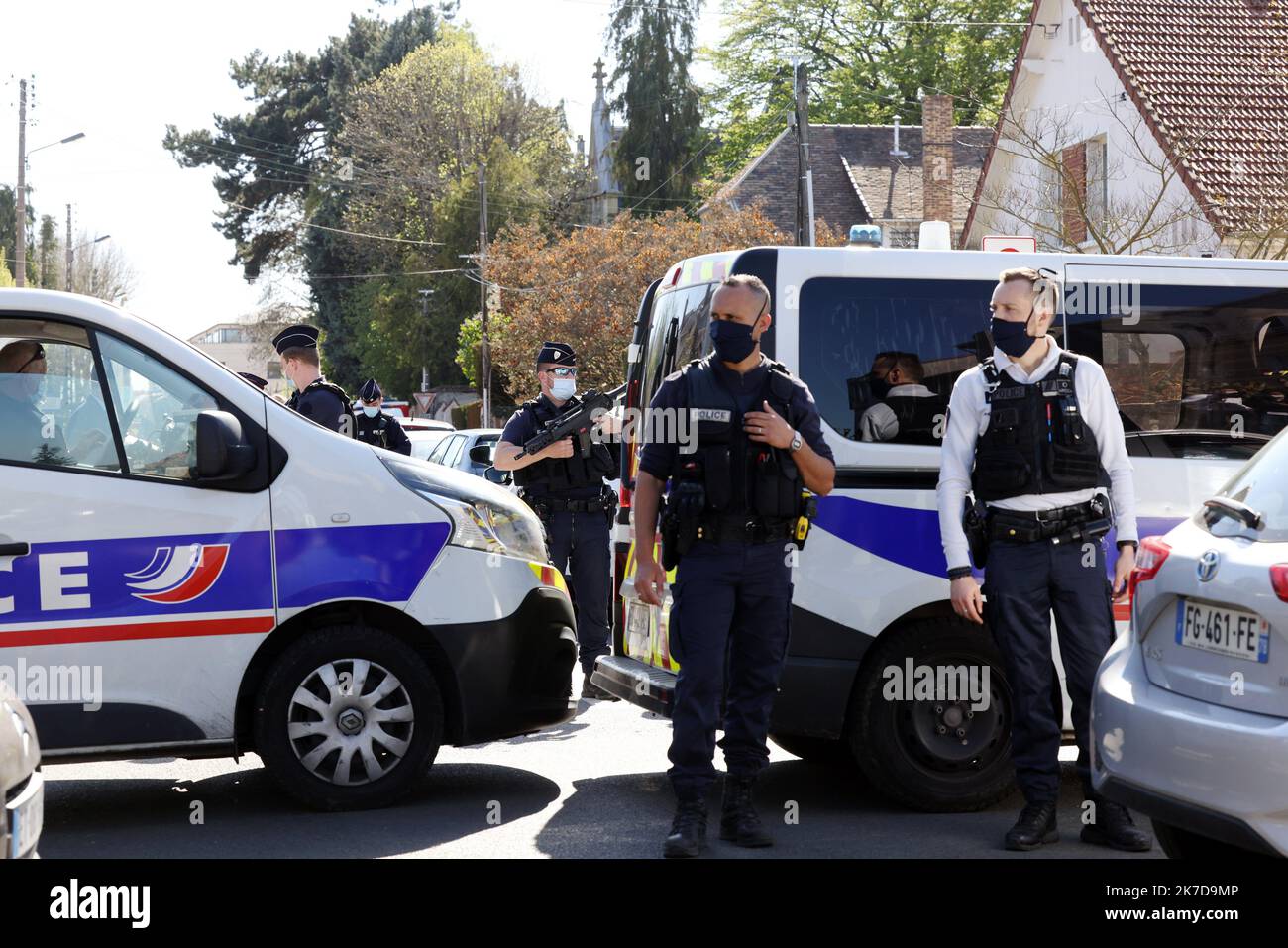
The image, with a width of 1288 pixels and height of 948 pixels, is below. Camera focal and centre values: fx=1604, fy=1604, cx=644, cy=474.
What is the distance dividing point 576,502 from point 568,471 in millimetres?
196

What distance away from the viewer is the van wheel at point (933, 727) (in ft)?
20.6

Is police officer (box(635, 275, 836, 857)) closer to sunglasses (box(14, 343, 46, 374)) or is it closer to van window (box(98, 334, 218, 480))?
van window (box(98, 334, 218, 480))

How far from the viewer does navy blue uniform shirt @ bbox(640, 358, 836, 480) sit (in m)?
5.64

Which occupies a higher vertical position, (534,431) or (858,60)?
(858,60)

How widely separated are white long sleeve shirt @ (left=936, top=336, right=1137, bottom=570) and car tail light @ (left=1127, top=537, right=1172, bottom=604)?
28.2 inches

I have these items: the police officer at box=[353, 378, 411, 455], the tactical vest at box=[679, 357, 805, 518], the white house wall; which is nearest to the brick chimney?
the white house wall

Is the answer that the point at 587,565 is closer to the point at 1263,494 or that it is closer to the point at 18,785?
the point at 1263,494

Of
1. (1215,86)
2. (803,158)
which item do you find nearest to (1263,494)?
(1215,86)

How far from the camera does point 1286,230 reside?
17.8 meters

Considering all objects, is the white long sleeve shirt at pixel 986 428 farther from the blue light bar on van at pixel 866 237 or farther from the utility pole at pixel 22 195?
the utility pole at pixel 22 195

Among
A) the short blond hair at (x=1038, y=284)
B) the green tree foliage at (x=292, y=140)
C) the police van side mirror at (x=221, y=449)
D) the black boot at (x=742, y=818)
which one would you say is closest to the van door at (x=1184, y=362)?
the short blond hair at (x=1038, y=284)

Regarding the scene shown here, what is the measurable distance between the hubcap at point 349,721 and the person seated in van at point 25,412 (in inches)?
51.3

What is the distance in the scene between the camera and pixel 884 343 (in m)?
6.27

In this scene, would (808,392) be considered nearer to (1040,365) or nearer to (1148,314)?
(1040,365)
